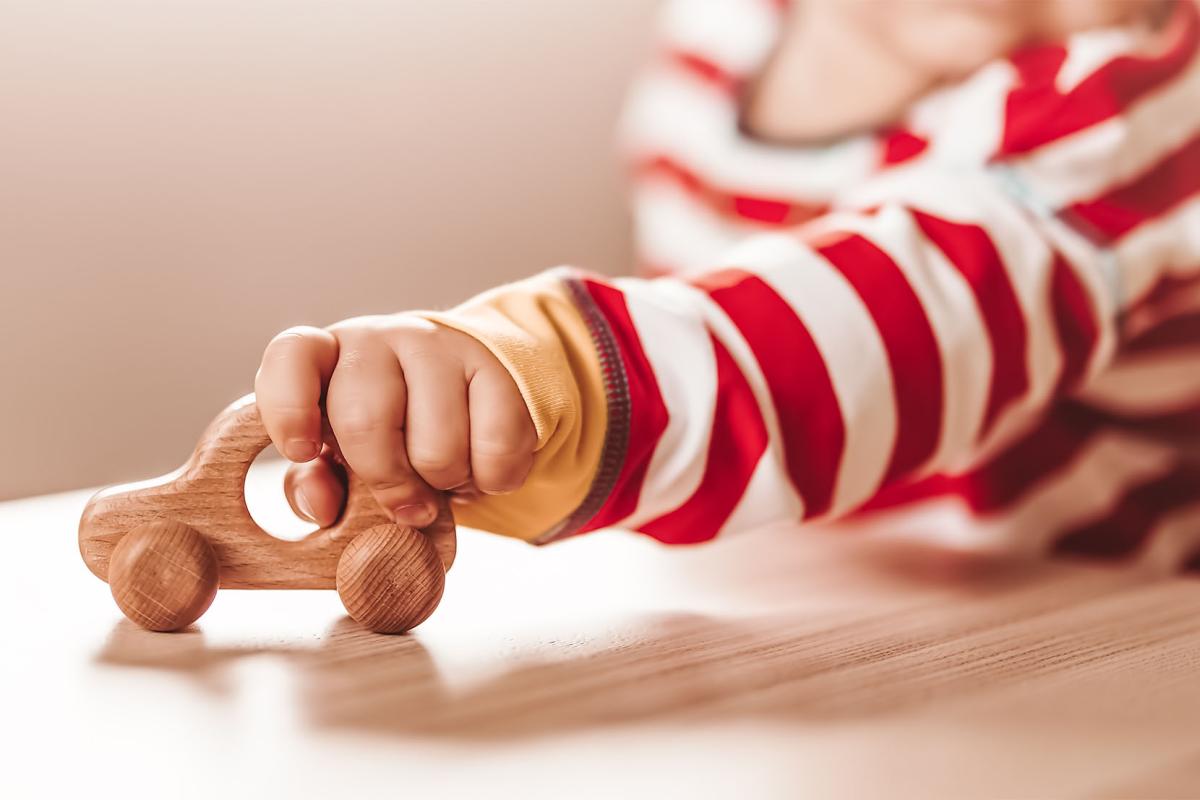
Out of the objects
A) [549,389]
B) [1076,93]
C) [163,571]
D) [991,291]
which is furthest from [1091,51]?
[163,571]

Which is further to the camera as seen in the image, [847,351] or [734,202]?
[734,202]

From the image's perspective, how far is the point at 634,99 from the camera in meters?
0.91

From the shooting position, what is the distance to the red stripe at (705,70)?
32.0 inches

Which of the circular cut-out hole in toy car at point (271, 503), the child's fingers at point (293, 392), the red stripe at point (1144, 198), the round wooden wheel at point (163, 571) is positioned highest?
the red stripe at point (1144, 198)

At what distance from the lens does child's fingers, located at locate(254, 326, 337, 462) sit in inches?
13.9

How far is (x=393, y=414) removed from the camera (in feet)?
1.19

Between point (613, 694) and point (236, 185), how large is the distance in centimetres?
49

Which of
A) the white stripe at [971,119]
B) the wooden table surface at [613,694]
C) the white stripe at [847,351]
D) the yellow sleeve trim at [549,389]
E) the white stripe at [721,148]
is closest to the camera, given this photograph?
the wooden table surface at [613,694]

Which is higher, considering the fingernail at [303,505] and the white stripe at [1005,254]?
the white stripe at [1005,254]

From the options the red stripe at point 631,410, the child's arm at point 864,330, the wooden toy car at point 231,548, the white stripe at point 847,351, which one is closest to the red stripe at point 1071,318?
the child's arm at point 864,330

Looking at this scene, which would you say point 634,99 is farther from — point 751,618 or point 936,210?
point 751,618

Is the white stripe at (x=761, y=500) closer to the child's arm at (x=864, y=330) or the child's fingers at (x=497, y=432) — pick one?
the child's arm at (x=864, y=330)

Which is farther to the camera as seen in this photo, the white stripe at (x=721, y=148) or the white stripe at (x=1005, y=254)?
the white stripe at (x=721, y=148)

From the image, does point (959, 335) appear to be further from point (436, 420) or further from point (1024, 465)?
point (436, 420)
